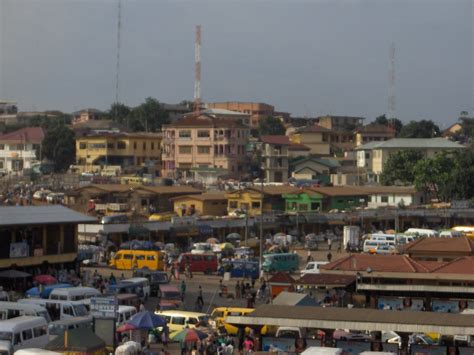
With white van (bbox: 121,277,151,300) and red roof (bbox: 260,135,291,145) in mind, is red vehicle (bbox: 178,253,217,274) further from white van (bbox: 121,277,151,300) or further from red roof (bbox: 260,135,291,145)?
red roof (bbox: 260,135,291,145)

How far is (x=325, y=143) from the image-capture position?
3083 inches

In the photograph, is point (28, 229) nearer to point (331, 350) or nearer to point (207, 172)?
point (331, 350)

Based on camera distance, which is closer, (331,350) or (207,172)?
(331,350)

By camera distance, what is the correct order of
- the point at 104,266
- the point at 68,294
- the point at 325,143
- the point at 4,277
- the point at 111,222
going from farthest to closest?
the point at 325,143, the point at 111,222, the point at 104,266, the point at 4,277, the point at 68,294

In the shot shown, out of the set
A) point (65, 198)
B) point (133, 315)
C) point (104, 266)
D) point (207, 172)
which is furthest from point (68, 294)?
point (207, 172)

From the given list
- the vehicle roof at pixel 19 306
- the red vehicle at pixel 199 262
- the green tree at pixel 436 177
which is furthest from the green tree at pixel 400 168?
the vehicle roof at pixel 19 306

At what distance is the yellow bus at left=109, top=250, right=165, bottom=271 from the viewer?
29875mm

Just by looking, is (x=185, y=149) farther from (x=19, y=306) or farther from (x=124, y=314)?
(x=19, y=306)

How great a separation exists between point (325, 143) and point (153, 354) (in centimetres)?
6230

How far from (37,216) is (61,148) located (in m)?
51.1

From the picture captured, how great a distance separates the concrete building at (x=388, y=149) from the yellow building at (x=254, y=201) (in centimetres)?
1931

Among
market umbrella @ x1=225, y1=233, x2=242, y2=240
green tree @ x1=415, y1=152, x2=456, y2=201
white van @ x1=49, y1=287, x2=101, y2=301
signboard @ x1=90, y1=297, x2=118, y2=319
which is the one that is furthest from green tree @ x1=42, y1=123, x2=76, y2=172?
signboard @ x1=90, y1=297, x2=118, y2=319

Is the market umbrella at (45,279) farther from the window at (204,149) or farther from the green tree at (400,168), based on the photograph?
the window at (204,149)

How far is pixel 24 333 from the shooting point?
16.4 m
